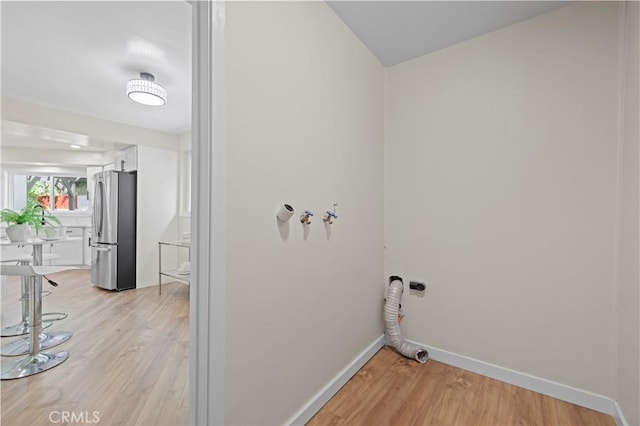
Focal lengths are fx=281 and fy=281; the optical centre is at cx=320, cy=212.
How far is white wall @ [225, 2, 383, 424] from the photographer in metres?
1.21

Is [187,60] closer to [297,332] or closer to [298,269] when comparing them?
[298,269]

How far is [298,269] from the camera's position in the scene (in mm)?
1541

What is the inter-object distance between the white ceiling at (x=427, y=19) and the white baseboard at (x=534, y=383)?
2383 millimetres

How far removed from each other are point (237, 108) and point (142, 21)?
4.94ft

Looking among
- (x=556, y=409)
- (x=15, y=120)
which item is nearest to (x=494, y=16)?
(x=556, y=409)

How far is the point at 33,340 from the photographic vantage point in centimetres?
217

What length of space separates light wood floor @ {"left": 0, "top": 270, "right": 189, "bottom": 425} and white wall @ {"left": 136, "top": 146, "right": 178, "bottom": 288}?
851 mm

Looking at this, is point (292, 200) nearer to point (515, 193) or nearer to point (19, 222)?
point (515, 193)

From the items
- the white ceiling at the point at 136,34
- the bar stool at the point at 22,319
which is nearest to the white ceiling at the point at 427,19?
the white ceiling at the point at 136,34

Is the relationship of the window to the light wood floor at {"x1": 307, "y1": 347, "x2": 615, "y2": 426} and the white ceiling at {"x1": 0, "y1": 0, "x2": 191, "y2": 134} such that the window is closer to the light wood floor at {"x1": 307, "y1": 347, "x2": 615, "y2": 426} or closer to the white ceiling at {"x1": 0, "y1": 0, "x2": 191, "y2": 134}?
the white ceiling at {"x1": 0, "y1": 0, "x2": 191, "y2": 134}

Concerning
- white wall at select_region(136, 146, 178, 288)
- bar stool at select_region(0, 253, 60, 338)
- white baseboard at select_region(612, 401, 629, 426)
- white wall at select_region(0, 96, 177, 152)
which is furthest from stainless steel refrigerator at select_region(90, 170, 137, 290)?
white baseboard at select_region(612, 401, 629, 426)

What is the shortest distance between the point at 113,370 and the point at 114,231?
8.71 feet

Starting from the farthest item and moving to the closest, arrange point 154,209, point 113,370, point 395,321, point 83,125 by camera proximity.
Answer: point 154,209 → point 83,125 → point 395,321 → point 113,370

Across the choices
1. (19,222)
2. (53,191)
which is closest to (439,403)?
(19,222)
